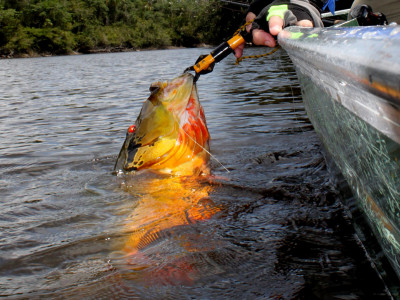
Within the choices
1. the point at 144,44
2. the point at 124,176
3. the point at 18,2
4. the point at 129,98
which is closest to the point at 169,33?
the point at 144,44

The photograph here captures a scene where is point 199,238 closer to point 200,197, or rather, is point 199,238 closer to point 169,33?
point 200,197

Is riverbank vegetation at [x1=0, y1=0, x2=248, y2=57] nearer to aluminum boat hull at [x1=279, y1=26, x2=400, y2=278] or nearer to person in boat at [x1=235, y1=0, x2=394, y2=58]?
person in boat at [x1=235, y1=0, x2=394, y2=58]

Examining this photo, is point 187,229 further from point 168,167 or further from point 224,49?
point 224,49

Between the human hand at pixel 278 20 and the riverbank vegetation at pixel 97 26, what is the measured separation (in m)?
51.9

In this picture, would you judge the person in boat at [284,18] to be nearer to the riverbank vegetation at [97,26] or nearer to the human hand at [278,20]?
the human hand at [278,20]

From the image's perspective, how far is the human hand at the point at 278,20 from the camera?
8.23ft

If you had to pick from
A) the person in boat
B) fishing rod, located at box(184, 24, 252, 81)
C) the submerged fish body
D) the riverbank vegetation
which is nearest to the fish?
the submerged fish body

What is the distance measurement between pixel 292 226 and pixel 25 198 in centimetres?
187

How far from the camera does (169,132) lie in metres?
3.21

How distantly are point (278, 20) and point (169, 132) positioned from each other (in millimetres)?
1090

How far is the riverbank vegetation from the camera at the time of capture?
6794cm

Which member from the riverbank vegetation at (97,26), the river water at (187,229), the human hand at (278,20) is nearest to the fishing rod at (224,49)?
the human hand at (278,20)

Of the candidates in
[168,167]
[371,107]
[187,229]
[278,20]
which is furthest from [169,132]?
[371,107]

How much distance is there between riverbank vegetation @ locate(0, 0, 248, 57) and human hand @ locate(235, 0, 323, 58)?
51.9 metres
